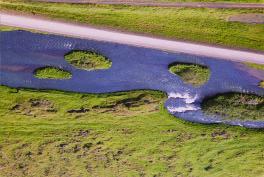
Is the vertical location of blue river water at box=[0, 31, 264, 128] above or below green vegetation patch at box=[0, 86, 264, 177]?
above

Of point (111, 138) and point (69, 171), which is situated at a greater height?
point (111, 138)

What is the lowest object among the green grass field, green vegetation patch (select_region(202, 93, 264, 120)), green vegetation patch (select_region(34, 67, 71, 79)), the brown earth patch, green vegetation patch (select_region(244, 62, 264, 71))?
the green grass field

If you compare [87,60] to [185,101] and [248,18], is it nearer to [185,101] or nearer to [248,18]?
[185,101]

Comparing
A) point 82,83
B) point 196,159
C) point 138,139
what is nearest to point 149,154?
point 138,139

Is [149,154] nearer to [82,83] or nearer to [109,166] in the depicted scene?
[109,166]

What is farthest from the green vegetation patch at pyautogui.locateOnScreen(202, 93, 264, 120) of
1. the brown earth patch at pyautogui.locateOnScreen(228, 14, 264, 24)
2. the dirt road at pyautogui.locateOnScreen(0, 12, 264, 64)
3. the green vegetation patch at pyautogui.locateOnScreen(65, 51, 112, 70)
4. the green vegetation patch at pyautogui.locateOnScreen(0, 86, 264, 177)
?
the green vegetation patch at pyautogui.locateOnScreen(65, 51, 112, 70)

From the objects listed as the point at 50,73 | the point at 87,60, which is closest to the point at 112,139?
the point at 87,60

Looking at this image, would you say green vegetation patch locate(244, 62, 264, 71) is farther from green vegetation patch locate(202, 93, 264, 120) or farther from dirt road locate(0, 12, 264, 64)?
green vegetation patch locate(202, 93, 264, 120)
